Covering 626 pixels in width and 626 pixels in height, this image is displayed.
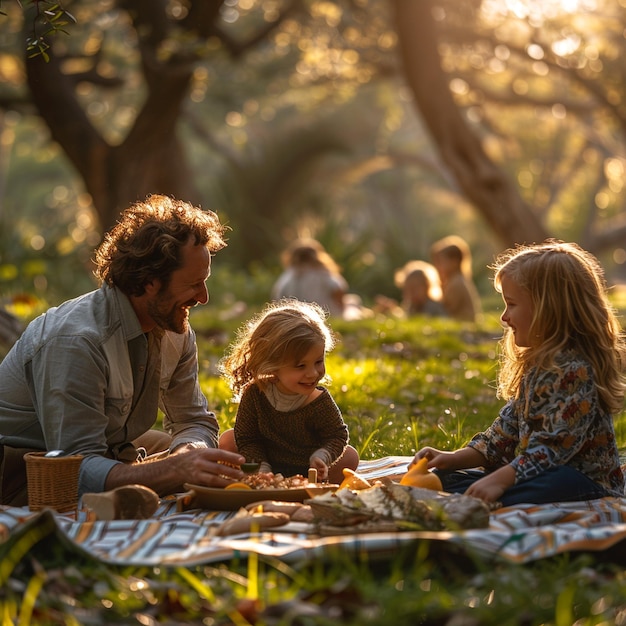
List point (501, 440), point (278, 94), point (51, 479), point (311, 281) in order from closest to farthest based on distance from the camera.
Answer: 1. point (51, 479)
2. point (501, 440)
3. point (311, 281)
4. point (278, 94)

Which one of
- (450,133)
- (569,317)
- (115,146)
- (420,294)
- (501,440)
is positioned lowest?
(501,440)

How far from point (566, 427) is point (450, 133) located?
Answer: 10.3m

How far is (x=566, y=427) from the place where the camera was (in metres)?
4.17

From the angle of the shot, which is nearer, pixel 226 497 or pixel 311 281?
pixel 226 497

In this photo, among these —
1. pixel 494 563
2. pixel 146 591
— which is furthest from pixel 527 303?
pixel 146 591

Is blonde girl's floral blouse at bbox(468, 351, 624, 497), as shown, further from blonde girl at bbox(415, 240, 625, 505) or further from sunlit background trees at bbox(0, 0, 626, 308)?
sunlit background trees at bbox(0, 0, 626, 308)

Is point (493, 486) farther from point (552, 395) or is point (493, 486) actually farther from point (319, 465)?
point (319, 465)

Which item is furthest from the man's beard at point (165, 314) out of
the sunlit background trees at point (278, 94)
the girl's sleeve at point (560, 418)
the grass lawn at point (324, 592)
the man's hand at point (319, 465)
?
the sunlit background trees at point (278, 94)

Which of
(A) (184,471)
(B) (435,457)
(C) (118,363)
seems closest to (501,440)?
(B) (435,457)

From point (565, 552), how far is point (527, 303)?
1.39m

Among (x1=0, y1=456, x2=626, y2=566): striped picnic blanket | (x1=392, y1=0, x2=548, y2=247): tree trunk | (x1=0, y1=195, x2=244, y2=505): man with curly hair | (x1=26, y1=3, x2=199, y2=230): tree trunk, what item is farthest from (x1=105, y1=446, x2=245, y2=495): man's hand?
(x1=392, y1=0, x2=548, y2=247): tree trunk

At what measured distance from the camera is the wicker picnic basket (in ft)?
13.2

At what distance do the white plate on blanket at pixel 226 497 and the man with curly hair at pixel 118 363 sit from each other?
60 mm

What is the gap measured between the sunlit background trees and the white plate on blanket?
2778 mm
